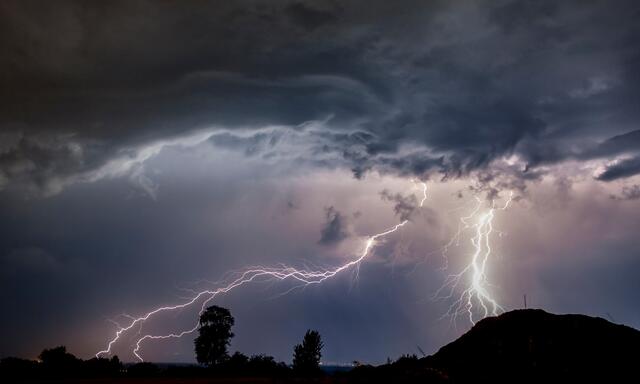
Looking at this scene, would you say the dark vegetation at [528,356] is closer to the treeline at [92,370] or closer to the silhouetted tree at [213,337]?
the treeline at [92,370]

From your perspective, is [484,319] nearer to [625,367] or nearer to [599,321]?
[599,321]

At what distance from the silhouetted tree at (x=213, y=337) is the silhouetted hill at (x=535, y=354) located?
22.7 metres

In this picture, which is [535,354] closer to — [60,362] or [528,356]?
[528,356]

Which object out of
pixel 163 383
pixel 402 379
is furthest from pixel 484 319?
pixel 163 383

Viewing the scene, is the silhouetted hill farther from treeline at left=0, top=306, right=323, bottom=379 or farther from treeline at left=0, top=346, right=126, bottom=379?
treeline at left=0, top=346, right=126, bottom=379

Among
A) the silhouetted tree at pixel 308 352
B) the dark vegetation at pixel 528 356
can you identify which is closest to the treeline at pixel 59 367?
the dark vegetation at pixel 528 356

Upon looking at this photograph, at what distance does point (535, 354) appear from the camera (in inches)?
547

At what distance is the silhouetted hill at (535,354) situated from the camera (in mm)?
12977

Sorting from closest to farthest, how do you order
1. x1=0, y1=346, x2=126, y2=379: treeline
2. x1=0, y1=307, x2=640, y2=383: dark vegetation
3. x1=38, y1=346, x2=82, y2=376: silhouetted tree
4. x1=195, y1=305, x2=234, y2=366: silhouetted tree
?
1. x1=0, y1=307, x2=640, y2=383: dark vegetation
2. x1=0, y1=346, x2=126, y2=379: treeline
3. x1=38, y1=346, x2=82, y2=376: silhouetted tree
4. x1=195, y1=305, x2=234, y2=366: silhouetted tree

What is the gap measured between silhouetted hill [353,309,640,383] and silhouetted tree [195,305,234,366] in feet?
74.4

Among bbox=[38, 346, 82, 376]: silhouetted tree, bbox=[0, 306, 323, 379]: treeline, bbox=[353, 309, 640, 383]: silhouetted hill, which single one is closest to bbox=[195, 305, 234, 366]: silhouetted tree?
bbox=[0, 306, 323, 379]: treeline

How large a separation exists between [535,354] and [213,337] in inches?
1086

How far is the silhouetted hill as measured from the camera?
42.6ft

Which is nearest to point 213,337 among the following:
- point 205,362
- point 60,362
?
point 205,362
